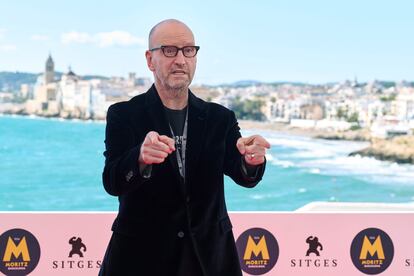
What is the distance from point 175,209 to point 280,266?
6.24 feet

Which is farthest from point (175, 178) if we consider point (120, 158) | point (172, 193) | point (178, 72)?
point (178, 72)

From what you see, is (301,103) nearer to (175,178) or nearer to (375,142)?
(375,142)

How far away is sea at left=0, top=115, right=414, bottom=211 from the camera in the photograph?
396cm

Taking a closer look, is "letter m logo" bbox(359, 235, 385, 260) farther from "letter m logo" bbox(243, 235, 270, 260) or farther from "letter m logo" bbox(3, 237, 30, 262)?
"letter m logo" bbox(3, 237, 30, 262)

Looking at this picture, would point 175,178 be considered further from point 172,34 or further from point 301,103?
point 301,103

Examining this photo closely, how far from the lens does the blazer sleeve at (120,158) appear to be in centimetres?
141

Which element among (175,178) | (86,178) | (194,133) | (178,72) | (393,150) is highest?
(178,72)

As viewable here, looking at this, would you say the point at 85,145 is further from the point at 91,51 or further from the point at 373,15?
the point at 373,15

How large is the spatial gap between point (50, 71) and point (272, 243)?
1.78m

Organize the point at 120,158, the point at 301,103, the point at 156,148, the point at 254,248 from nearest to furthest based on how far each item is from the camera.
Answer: the point at 156,148
the point at 120,158
the point at 254,248
the point at 301,103

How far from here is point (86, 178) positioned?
399 centimetres

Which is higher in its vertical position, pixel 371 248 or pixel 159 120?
pixel 159 120

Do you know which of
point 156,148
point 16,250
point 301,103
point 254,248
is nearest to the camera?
point 156,148

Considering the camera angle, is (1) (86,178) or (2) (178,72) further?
(1) (86,178)
